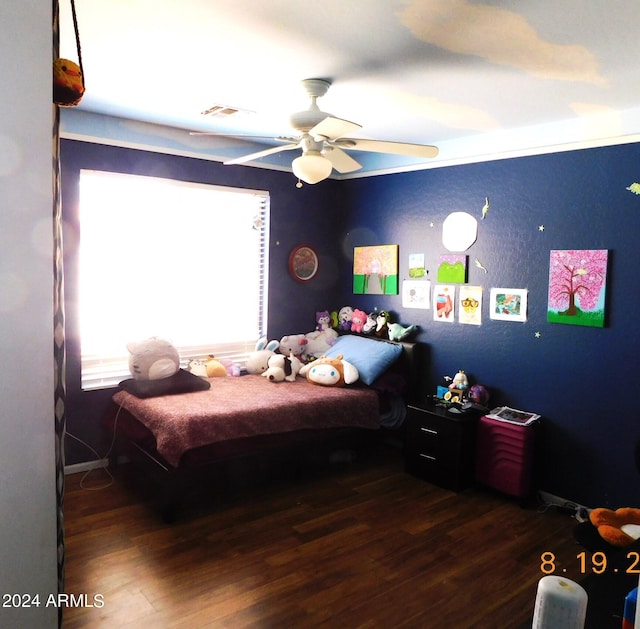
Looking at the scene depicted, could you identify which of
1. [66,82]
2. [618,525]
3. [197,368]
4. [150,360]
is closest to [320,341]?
[197,368]

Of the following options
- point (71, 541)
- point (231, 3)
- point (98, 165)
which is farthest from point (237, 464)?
point (231, 3)

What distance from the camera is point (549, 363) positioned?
11.2 ft

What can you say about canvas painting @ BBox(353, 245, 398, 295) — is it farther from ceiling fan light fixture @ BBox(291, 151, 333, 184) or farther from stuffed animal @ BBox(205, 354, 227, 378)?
ceiling fan light fixture @ BBox(291, 151, 333, 184)

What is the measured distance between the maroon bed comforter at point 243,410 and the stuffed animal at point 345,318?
834mm

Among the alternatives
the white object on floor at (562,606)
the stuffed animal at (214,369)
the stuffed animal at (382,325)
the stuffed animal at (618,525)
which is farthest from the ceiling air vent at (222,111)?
the white object on floor at (562,606)

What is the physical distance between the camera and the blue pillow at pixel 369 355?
160 inches

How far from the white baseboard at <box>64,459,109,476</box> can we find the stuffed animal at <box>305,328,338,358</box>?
1.90 m

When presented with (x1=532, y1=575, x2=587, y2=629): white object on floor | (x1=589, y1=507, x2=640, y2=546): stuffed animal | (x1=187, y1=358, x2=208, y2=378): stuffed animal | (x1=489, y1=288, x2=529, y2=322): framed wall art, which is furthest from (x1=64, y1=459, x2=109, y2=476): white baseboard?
(x1=532, y1=575, x2=587, y2=629): white object on floor

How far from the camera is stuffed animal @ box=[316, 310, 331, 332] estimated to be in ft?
16.1

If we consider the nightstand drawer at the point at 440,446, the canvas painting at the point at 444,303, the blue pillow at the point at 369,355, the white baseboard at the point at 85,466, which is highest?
the canvas painting at the point at 444,303

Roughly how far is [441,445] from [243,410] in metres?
1.42

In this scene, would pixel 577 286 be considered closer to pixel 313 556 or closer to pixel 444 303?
pixel 444 303

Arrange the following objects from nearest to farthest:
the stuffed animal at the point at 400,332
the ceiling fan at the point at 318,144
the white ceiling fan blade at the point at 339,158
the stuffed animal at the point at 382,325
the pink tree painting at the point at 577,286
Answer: the ceiling fan at the point at 318,144 → the white ceiling fan blade at the point at 339,158 → the pink tree painting at the point at 577,286 → the stuffed animal at the point at 400,332 → the stuffed animal at the point at 382,325

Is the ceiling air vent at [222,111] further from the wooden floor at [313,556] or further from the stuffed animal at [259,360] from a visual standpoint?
the wooden floor at [313,556]
